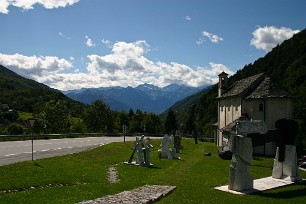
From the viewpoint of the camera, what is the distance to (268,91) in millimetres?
46562

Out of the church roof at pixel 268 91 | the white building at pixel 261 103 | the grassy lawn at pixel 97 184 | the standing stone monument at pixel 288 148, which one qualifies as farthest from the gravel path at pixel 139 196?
the church roof at pixel 268 91

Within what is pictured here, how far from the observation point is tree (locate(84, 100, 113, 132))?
99.1 m

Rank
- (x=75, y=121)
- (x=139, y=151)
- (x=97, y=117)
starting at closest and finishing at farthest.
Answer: (x=139, y=151)
(x=97, y=117)
(x=75, y=121)

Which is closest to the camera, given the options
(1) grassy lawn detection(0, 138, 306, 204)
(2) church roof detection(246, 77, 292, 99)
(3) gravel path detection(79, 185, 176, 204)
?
(3) gravel path detection(79, 185, 176, 204)

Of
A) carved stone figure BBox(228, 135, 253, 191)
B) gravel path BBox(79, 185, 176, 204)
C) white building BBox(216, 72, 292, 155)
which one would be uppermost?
white building BBox(216, 72, 292, 155)

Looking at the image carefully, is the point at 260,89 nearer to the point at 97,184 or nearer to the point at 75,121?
the point at 97,184

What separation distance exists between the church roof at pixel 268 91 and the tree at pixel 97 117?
2289 inches

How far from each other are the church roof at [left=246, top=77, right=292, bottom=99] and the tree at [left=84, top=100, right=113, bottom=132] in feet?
191

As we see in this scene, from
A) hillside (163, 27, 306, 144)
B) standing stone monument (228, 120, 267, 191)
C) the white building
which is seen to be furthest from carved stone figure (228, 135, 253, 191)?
hillside (163, 27, 306, 144)

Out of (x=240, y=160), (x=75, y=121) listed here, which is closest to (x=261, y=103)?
(x=240, y=160)

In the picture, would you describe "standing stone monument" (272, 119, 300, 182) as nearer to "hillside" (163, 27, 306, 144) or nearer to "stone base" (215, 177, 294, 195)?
"stone base" (215, 177, 294, 195)

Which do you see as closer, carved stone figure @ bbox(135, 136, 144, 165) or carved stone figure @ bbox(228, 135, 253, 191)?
carved stone figure @ bbox(228, 135, 253, 191)

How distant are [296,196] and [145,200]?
260 inches

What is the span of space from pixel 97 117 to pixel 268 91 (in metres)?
60.7
